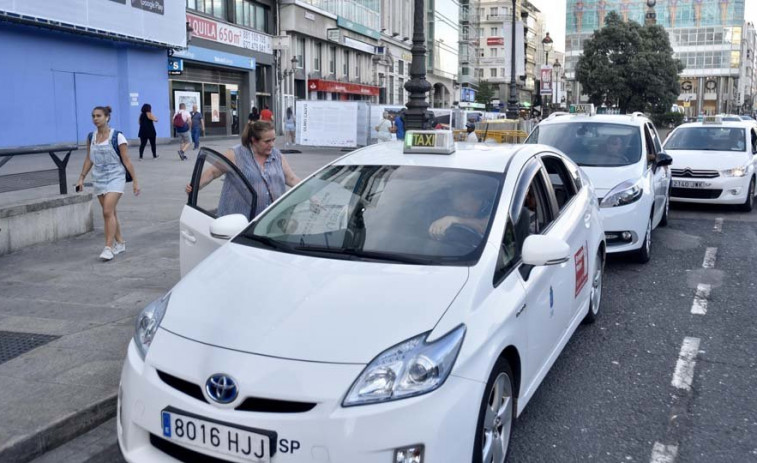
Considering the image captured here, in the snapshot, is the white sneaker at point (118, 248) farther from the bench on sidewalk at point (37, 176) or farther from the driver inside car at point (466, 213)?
the driver inside car at point (466, 213)

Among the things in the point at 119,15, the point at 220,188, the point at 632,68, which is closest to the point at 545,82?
the point at 632,68

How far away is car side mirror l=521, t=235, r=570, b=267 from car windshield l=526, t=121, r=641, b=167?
540cm

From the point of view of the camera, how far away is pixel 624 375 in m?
5.00

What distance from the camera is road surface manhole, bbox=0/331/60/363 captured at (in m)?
4.95

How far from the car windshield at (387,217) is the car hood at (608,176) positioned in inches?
171

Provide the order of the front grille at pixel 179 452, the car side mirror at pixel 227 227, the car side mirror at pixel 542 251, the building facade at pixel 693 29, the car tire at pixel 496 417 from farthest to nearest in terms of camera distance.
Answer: the building facade at pixel 693 29, the car side mirror at pixel 227 227, the car side mirror at pixel 542 251, the car tire at pixel 496 417, the front grille at pixel 179 452

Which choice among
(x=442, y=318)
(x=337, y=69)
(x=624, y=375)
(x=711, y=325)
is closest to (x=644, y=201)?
(x=711, y=325)

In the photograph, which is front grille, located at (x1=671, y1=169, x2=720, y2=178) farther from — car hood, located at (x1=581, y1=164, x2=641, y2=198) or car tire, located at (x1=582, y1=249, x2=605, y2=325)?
car tire, located at (x1=582, y1=249, x2=605, y2=325)

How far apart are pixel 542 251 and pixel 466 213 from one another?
0.51 meters

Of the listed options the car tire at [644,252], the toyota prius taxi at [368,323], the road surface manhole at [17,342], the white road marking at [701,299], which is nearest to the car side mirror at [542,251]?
the toyota prius taxi at [368,323]

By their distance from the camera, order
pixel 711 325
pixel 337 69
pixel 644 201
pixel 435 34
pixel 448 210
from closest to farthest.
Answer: pixel 448 210 → pixel 711 325 → pixel 644 201 → pixel 337 69 → pixel 435 34

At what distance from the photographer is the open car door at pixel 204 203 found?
5.11 meters

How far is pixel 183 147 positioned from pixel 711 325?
17890mm

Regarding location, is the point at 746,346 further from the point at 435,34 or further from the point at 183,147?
the point at 435,34
